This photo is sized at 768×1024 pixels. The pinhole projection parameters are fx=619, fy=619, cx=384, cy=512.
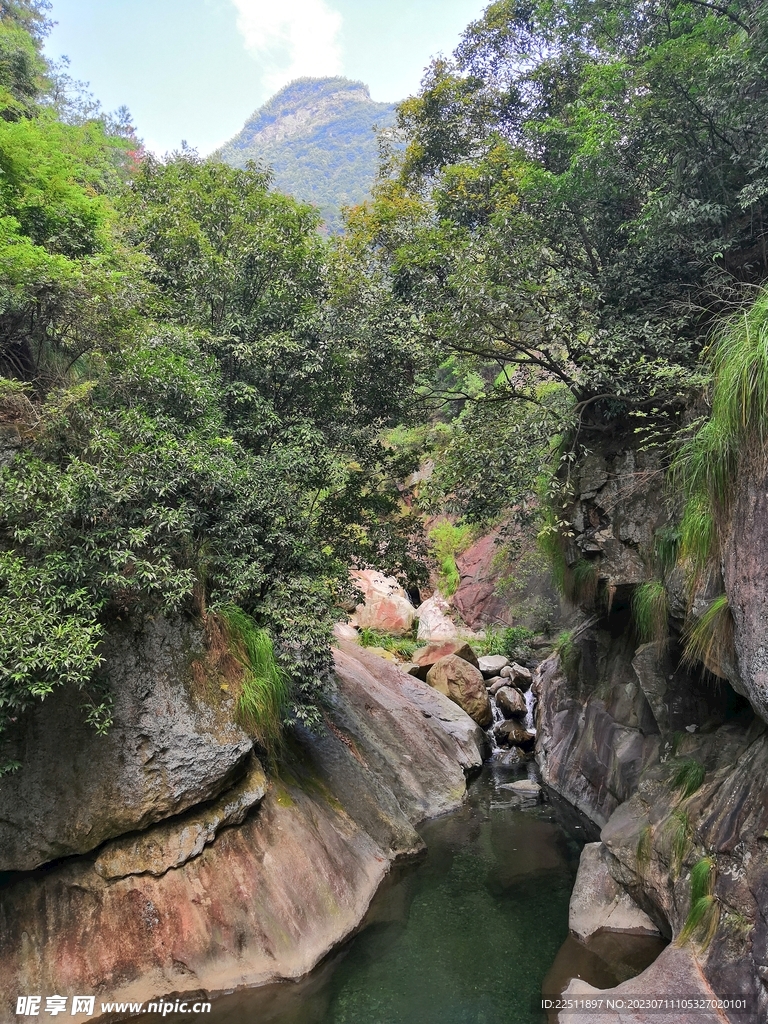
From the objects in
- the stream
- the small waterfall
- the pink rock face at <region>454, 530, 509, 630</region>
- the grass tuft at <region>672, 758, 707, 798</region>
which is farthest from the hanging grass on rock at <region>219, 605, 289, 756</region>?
the pink rock face at <region>454, 530, 509, 630</region>

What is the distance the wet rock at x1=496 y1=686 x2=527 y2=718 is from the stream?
661cm

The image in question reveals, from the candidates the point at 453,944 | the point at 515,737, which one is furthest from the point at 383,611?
the point at 453,944

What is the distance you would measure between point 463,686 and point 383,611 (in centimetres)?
683

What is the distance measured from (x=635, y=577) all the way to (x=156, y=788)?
24.4ft

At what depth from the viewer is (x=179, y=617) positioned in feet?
27.1

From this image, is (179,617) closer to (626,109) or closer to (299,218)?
(299,218)

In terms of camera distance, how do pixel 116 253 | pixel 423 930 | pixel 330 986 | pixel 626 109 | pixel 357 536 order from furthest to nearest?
pixel 357 536, pixel 116 253, pixel 626 109, pixel 423 930, pixel 330 986

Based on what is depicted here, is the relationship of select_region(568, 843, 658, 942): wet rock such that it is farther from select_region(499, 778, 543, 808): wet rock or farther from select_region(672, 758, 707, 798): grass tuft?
select_region(499, 778, 543, 808): wet rock

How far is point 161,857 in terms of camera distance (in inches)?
288

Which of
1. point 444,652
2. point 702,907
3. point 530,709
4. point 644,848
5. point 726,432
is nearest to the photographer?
point 702,907

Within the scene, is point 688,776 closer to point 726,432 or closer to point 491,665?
point 726,432

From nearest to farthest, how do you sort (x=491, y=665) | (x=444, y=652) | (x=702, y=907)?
(x=702, y=907), (x=444, y=652), (x=491, y=665)

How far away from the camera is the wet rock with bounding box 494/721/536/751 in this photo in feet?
52.7

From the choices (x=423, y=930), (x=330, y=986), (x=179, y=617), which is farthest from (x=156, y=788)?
(x=423, y=930)
